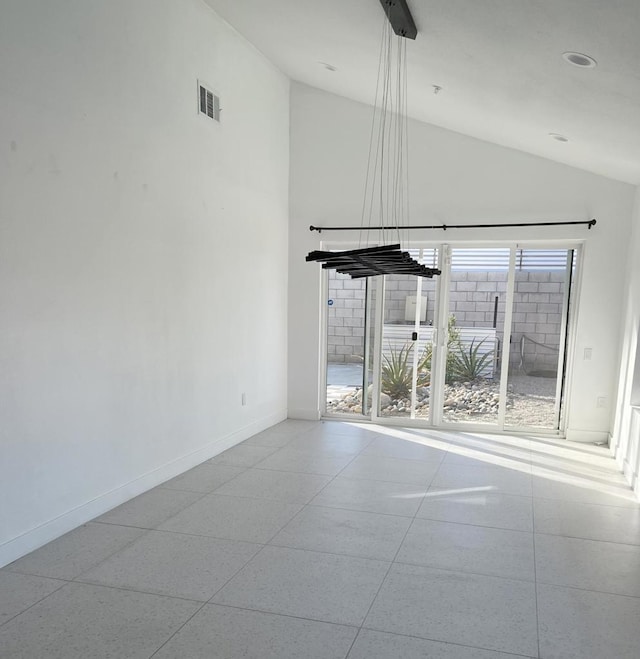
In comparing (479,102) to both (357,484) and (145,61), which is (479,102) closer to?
(145,61)

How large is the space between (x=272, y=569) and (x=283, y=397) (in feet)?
11.9

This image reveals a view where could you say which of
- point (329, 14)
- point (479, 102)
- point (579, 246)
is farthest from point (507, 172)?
point (329, 14)

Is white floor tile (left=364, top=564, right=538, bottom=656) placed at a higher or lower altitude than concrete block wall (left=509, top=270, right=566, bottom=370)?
lower

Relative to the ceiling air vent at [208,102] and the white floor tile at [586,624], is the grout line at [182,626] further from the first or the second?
the ceiling air vent at [208,102]

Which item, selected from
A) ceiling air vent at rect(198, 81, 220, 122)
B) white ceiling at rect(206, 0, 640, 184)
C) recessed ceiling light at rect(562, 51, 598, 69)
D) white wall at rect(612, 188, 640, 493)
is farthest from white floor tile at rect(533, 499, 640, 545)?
ceiling air vent at rect(198, 81, 220, 122)

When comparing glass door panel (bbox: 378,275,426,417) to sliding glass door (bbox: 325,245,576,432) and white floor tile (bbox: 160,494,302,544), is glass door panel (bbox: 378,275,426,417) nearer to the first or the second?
sliding glass door (bbox: 325,245,576,432)

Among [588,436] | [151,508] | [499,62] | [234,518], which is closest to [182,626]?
[234,518]

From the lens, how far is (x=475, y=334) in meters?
6.21

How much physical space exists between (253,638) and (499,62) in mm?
3538

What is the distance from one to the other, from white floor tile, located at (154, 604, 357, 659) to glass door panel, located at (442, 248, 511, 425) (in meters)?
4.22

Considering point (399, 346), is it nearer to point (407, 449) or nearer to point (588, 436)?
point (407, 449)

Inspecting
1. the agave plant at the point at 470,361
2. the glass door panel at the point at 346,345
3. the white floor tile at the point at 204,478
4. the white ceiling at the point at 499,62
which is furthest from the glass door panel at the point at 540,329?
the white floor tile at the point at 204,478

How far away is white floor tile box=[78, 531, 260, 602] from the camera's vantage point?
2795 millimetres

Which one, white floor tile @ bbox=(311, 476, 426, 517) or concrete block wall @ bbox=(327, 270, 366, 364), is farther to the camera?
concrete block wall @ bbox=(327, 270, 366, 364)
